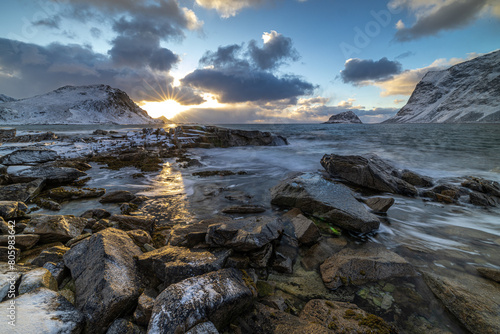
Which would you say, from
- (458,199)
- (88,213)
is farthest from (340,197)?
(88,213)

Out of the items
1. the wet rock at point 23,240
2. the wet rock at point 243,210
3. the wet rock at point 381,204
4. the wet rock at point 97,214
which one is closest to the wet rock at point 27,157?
the wet rock at point 97,214

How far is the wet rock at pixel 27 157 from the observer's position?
11.1m

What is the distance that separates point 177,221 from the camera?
6.27m

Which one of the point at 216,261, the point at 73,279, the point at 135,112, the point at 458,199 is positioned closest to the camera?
the point at 73,279

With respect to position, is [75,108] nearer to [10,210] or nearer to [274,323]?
[10,210]

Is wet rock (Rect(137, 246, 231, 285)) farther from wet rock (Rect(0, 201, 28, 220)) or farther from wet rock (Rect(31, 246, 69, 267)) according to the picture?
wet rock (Rect(0, 201, 28, 220))

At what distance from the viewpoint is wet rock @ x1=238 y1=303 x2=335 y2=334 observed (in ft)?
8.69

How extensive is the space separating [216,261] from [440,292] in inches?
153

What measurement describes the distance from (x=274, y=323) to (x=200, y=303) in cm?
114

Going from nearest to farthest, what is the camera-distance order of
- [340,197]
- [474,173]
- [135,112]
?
[340,197], [474,173], [135,112]

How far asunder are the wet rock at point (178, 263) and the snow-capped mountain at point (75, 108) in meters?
159

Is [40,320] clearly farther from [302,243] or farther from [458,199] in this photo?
[458,199]

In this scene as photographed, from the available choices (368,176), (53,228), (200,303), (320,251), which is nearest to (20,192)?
(53,228)

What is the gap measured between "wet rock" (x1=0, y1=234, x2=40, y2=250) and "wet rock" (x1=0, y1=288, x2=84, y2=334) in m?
2.48
